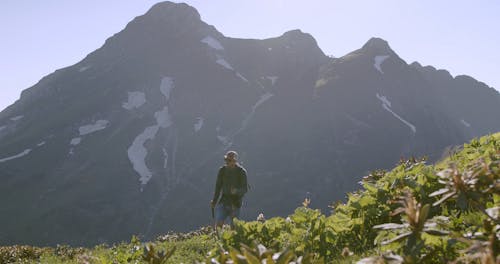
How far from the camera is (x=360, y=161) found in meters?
142

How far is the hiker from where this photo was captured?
13289 mm

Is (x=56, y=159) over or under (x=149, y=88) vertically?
under

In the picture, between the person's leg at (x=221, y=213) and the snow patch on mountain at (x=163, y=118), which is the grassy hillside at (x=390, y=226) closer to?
the person's leg at (x=221, y=213)

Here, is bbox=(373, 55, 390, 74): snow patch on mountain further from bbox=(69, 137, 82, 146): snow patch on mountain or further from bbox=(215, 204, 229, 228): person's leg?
bbox=(215, 204, 229, 228): person's leg

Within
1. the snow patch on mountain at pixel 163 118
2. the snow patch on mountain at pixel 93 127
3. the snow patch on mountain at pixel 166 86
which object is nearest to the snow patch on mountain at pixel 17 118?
the snow patch on mountain at pixel 93 127

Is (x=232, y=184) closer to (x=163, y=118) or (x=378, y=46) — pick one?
(x=163, y=118)

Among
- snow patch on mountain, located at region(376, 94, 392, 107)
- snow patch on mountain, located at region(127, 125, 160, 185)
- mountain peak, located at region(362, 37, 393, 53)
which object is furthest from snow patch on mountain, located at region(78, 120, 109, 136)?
mountain peak, located at region(362, 37, 393, 53)

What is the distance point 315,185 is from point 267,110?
126 feet

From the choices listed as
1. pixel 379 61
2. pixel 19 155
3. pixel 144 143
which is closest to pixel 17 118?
pixel 19 155

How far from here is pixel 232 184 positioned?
43.6 ft

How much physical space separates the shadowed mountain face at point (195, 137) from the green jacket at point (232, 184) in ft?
347

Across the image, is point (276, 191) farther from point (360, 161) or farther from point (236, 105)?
point (236, 105)

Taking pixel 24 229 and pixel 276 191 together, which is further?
pixel 276 191

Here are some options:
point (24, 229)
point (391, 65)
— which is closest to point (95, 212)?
point (24, 229)
